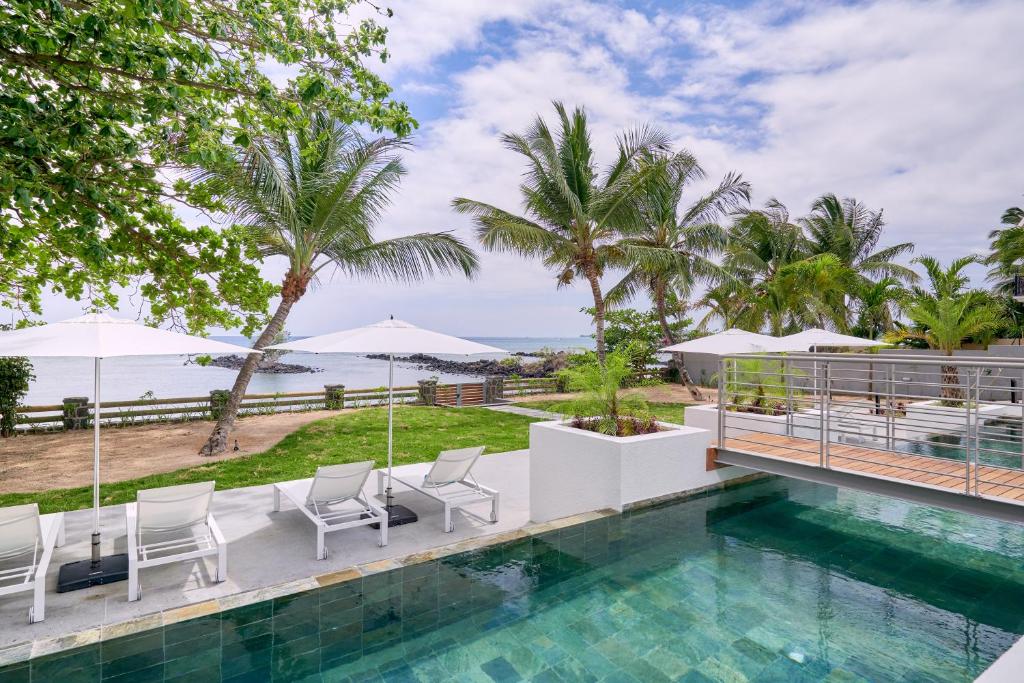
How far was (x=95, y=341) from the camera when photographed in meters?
4.88

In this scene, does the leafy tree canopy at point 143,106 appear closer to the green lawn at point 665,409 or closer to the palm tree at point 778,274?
the green lawn at point 665,409

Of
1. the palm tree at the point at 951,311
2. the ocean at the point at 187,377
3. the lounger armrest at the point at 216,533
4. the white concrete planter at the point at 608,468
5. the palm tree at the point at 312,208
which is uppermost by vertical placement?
the palm tree at the point at 312,208

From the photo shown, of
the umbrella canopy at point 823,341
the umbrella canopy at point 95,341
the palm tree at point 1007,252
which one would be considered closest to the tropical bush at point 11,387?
the umbrella canopy at point 95,341

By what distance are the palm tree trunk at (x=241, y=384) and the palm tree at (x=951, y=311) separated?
52.9 feet

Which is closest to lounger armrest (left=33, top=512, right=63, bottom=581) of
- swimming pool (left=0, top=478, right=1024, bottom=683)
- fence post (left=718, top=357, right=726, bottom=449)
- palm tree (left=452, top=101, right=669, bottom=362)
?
swimming pool (left=0, top=478, right=1024, bottom=683)

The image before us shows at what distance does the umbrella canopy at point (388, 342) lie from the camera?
22.1 feet

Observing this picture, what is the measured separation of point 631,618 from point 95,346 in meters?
5.12

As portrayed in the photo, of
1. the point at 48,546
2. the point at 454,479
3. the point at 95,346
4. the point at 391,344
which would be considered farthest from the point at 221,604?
the point at 391,344

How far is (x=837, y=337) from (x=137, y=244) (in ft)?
49.9

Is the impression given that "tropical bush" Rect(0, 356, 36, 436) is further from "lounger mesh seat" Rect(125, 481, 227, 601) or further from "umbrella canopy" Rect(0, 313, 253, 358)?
"lounger mesh seat" Rect(125, 481, 227, 601)

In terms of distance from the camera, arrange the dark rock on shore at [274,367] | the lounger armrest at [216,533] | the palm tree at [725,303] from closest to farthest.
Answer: the lounger armrest at [216,533] → the palm tree at [725,303] → the dark rock on shore at [274,367]

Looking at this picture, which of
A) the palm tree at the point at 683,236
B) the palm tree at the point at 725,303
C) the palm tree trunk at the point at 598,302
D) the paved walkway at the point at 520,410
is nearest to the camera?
the palm tree trunk at the point at 598,302

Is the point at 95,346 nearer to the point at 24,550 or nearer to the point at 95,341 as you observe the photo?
the point at 95,341

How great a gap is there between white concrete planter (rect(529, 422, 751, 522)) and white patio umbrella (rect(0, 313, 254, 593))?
3752 mm
